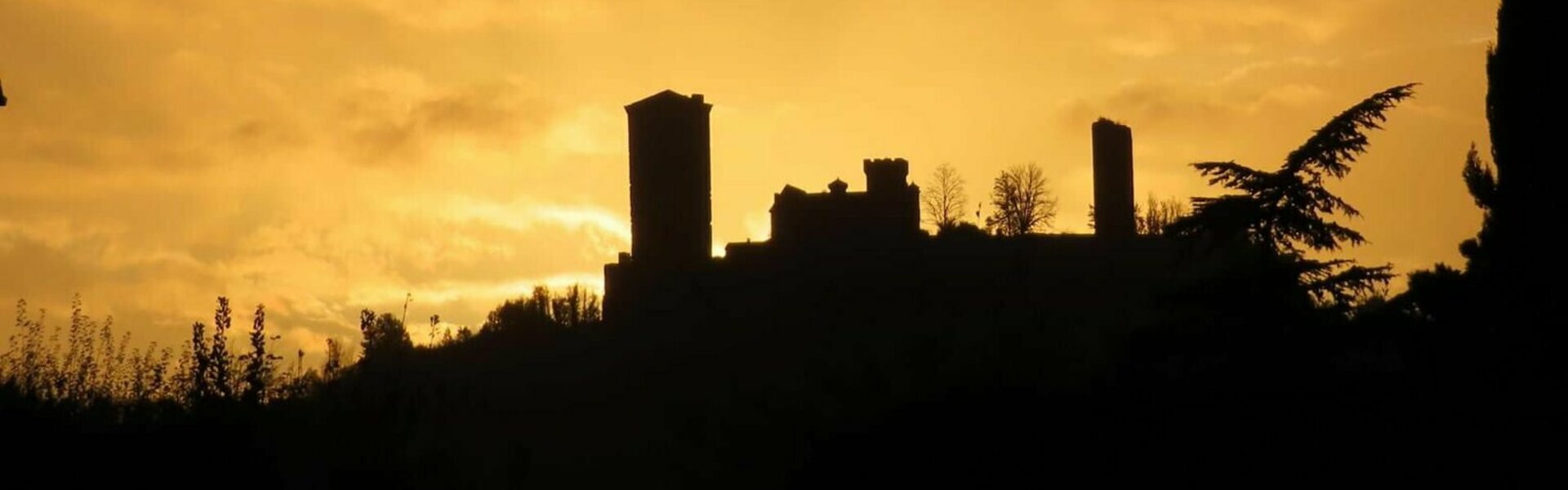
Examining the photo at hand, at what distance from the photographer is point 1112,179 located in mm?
63562

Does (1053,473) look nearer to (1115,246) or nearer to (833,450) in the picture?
(833,450)

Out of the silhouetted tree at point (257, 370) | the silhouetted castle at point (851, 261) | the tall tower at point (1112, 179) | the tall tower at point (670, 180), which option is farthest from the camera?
the tall tower at point (1112, 179)

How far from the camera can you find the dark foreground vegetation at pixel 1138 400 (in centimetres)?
1237

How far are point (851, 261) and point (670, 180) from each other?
913 centimetres

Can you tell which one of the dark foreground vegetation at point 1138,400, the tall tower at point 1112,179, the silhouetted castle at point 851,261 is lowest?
the dark foreground vegetation at point 1138,400

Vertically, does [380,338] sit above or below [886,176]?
below

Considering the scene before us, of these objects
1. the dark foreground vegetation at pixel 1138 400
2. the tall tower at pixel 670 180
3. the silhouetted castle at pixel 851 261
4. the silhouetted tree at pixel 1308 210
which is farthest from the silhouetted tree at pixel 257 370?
the tall tower at pixel 670 180

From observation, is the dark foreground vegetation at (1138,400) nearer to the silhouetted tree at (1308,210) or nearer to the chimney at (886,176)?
the silhouetted tree at (1308,210)

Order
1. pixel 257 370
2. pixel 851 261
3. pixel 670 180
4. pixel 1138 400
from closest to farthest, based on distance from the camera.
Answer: pixel 257 370 < pixel 1138 400 < pixel 851 261 < pixel 670 180

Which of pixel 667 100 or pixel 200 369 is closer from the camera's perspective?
pixel 200 369

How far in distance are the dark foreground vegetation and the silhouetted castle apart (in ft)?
73.6

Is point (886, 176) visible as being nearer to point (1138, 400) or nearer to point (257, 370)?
point (1138, 400)

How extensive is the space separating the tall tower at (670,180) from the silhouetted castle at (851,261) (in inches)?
2.1

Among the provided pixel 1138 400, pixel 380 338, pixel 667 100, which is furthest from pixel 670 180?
pixel 380 338
